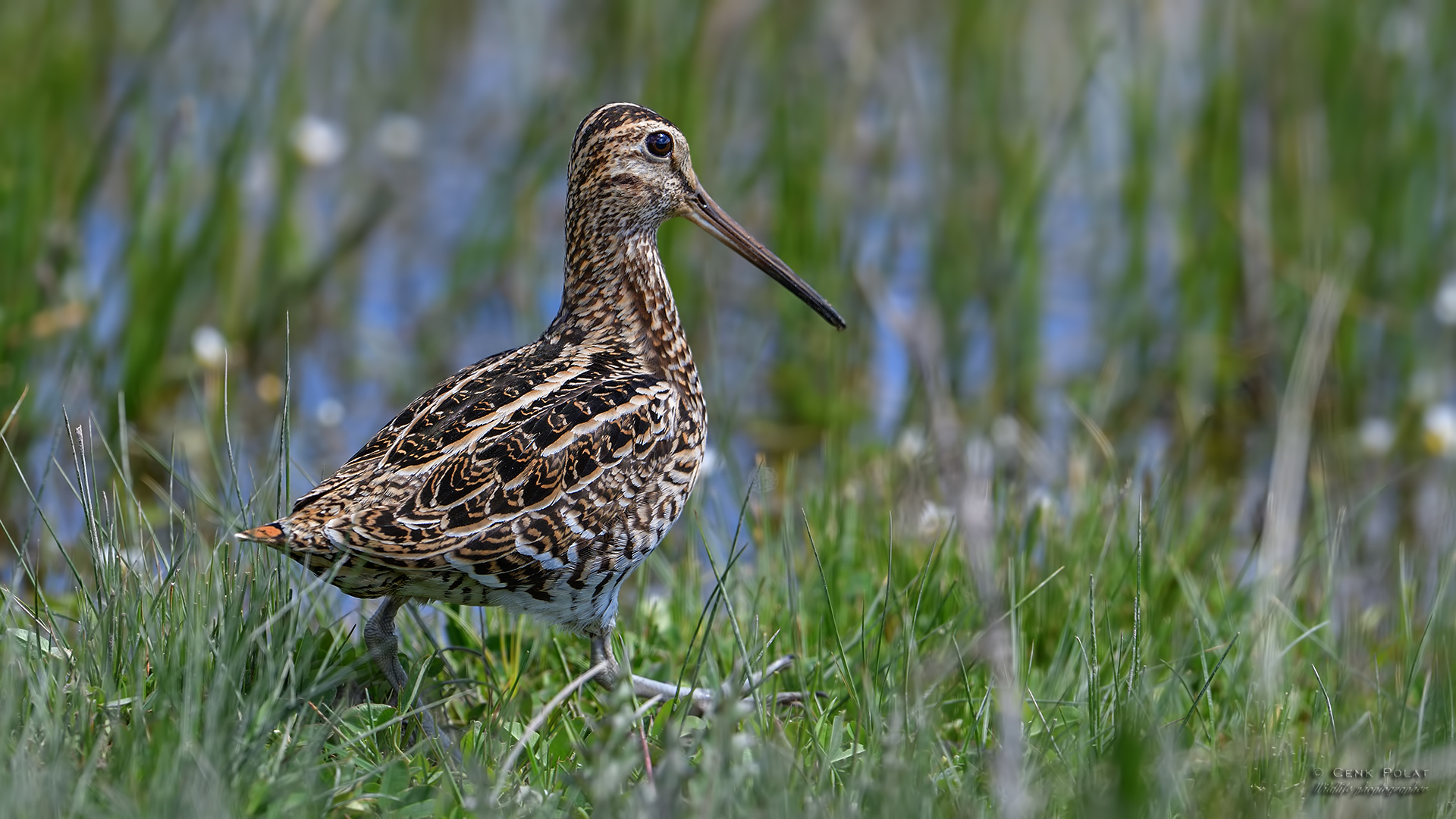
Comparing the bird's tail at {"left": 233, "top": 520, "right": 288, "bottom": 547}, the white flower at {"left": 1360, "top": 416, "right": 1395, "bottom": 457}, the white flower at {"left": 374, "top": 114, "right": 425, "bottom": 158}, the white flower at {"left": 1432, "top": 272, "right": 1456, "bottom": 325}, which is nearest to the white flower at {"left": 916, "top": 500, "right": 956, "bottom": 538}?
the bird's tail at {"left": 233, "top": 520, "right": 288, "bottom": 547}

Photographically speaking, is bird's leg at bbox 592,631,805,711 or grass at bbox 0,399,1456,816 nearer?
grass at bbox 0,399,1456,816

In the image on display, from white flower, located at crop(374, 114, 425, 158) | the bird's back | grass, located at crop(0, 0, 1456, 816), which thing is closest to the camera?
grass, located at crop(0, 0, 1456, 816)

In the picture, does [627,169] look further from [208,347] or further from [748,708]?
[208,347]

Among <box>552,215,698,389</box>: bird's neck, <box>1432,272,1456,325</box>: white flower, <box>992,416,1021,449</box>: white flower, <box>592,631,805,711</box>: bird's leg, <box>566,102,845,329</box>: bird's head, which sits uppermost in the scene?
<box>566,102,845,329</box>: bird's head

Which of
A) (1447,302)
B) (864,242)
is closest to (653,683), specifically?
(1447,302)

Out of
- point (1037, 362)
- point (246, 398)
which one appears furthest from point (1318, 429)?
point (246, 398)

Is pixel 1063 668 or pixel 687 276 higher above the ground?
pixel 687 276

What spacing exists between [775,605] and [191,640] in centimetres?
A: 166

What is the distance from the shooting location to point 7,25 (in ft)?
23.8

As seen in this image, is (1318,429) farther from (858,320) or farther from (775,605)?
(775,605)

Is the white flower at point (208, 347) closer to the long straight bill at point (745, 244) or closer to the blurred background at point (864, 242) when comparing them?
the blurred background at point (864, 242)

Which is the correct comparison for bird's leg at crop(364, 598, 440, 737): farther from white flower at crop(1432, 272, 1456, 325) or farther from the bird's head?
white flower at crop(1432, 272, 1456, 325)

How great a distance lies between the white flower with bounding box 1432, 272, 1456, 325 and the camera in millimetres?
6660

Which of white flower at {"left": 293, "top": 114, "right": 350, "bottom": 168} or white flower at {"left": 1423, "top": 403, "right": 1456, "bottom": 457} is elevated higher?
white flower at {"left": 293, "top": 114, "right": 350, "bottom": 168}
